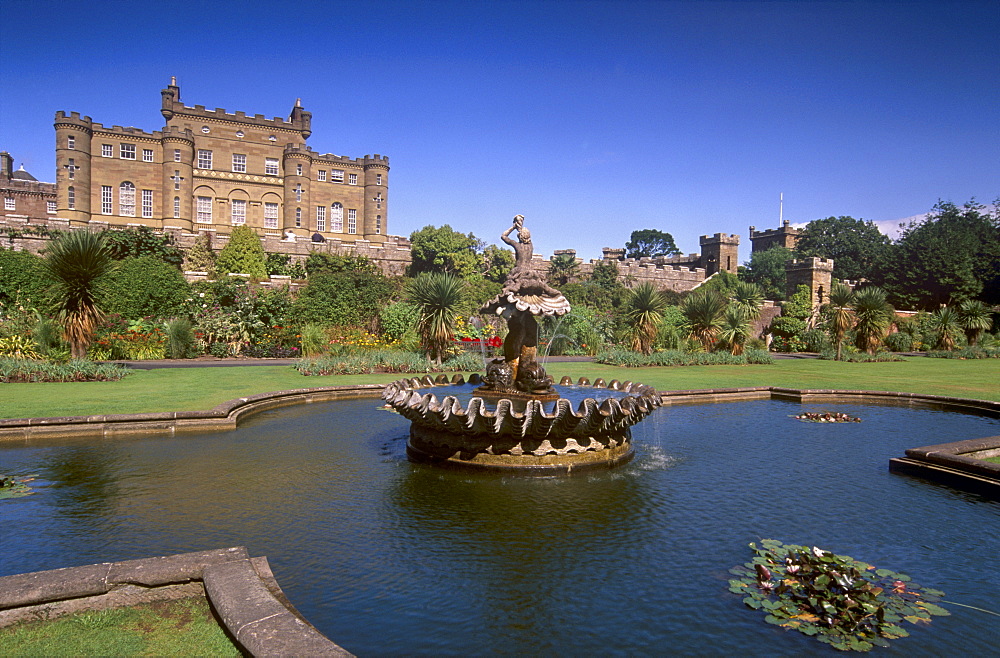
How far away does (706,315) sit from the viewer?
912 inches

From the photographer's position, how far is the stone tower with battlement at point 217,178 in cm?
4362

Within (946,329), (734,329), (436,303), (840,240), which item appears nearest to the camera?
(436,303)

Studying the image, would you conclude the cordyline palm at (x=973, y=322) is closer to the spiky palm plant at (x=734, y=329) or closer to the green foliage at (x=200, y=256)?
the spiky palm plant at (x=734, y=329)

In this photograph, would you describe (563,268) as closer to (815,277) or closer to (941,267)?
(815,277)

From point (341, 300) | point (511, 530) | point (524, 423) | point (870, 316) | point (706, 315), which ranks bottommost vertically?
point (511, 530)

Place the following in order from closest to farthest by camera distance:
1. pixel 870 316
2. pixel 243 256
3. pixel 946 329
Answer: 1. pixel 870 316
2. pixel 946 329
3. pixel 243 256

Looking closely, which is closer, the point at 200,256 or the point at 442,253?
the point at 200,256

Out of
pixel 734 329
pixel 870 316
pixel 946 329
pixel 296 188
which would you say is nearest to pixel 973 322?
pixel 946 329

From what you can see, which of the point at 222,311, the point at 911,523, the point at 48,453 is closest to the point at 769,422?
the point at 911,523

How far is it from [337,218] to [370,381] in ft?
126

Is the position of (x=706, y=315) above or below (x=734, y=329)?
above

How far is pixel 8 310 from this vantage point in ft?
70.3

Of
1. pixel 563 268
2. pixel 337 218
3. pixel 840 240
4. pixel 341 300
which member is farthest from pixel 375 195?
pixel 840 240

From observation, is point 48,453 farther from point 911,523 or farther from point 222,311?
point 222,311
